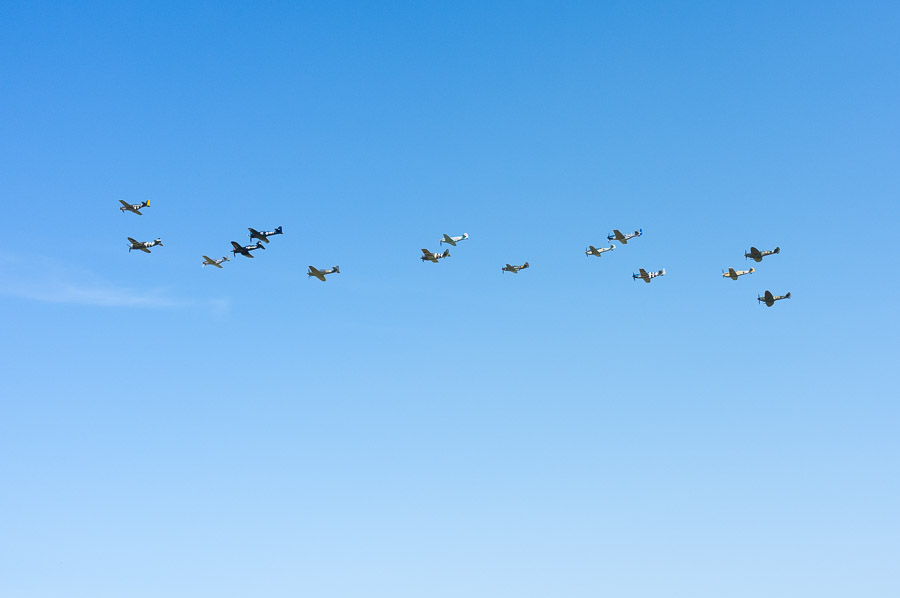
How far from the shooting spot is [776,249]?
592ft

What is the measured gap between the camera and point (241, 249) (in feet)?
611

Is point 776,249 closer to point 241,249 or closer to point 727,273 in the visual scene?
point 727,273

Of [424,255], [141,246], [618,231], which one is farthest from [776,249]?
[141,246]

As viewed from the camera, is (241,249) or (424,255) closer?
(241,249)

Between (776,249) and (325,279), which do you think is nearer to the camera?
(776,249)

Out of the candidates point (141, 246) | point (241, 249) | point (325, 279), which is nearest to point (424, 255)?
point (325, 279)

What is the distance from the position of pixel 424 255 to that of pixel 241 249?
129 feet

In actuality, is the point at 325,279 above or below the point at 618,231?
below

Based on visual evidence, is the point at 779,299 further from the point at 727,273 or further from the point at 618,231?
the point at 618,231

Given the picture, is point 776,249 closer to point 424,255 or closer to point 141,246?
point 424,255

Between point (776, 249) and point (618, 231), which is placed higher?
point (618, 231)

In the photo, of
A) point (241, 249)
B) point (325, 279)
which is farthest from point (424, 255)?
point (241, 249)

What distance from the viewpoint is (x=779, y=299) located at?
18512cm

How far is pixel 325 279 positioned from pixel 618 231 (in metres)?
65.2
